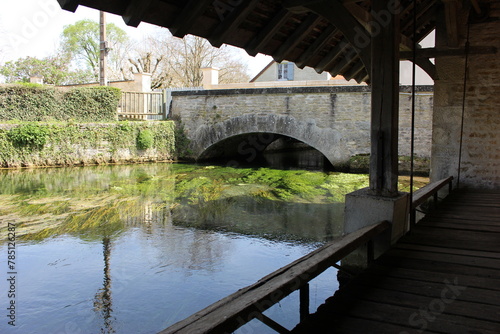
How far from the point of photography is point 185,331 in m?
1.55

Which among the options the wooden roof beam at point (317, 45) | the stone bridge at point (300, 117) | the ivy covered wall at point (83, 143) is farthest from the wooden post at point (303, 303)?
the ivy covered wall at point (83, 143)

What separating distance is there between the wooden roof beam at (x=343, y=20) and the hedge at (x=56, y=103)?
1144 centimetres

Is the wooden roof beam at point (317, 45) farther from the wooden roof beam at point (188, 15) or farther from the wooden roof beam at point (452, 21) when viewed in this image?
the wooden roof beam at point (188, 15)

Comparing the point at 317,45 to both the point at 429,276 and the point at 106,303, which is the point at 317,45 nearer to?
the point at 429,276

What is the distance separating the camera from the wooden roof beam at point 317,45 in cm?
473

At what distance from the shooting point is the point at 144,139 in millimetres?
13008

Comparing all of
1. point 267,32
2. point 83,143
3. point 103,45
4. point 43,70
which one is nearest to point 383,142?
point 267,32

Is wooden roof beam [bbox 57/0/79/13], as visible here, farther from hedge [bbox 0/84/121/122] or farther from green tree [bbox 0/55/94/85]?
green tree [bbox 0/55/94/85]

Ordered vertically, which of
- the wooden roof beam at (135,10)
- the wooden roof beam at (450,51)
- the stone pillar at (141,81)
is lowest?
the wooden roof beam at (135,10)

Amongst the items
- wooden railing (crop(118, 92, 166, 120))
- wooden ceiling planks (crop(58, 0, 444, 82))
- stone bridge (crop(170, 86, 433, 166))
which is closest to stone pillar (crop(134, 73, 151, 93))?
wooden railing (crop(118, 92, 166, 120))

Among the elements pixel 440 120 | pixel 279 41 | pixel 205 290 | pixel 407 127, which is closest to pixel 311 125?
pixel 407 127

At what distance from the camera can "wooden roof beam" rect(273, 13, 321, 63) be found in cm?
410

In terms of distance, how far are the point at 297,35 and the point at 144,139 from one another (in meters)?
9.55

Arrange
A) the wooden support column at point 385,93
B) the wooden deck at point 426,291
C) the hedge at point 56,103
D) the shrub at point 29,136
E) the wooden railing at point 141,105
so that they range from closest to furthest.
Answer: the wooden deck at point 426,291 → the wooden support column at point 385,93 → the shrub at point 29,136 → the hedge at point 56,103 → the wooden railing at point 141,105
